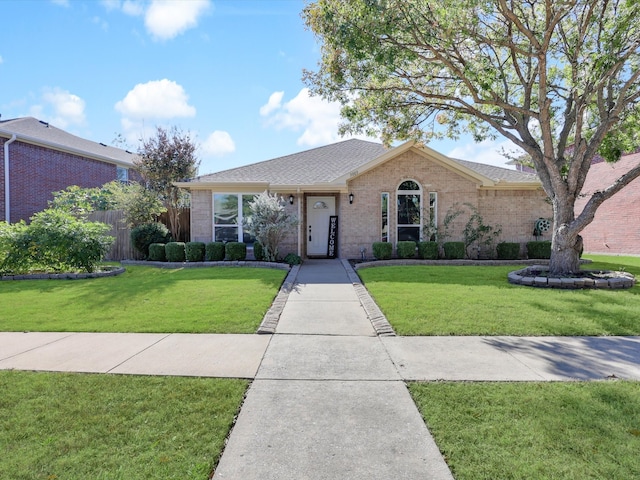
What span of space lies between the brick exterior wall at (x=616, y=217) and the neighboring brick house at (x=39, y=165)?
27720 mm

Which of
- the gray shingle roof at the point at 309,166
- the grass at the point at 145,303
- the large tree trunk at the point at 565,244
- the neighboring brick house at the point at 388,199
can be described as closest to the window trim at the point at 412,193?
the neighboring brick house at the point at 388,199

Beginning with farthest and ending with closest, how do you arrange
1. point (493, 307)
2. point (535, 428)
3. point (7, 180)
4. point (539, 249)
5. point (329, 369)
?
point (7, 180)
point (539, 249)
point (493, 307)
point (329, 369)
point (535, 428)

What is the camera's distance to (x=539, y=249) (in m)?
14.2

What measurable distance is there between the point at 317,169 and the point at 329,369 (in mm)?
12556

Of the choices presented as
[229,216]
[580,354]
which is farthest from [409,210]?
[580,354]

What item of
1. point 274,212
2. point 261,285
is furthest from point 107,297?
point 274,212

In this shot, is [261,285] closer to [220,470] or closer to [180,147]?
[220,470]

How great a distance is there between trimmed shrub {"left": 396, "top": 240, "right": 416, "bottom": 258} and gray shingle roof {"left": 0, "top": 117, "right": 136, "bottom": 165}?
18.1 m

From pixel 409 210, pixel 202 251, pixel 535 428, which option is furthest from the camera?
pixel 409 210

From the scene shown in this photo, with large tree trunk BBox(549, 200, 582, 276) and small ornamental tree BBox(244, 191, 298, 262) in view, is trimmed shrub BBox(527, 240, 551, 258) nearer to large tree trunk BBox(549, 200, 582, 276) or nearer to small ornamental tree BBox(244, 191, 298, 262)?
large tree trunk BBox(549, 200, 582, 276)

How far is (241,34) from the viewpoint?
423 inches

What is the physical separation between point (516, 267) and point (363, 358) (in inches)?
410

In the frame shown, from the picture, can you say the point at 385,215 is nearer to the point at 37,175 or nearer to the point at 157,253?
the point at 157,253

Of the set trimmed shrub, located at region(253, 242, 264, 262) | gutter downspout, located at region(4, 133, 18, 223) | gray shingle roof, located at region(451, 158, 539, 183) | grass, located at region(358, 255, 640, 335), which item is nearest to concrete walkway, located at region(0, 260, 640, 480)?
grass, located at region(358, 255, 640, 335)
